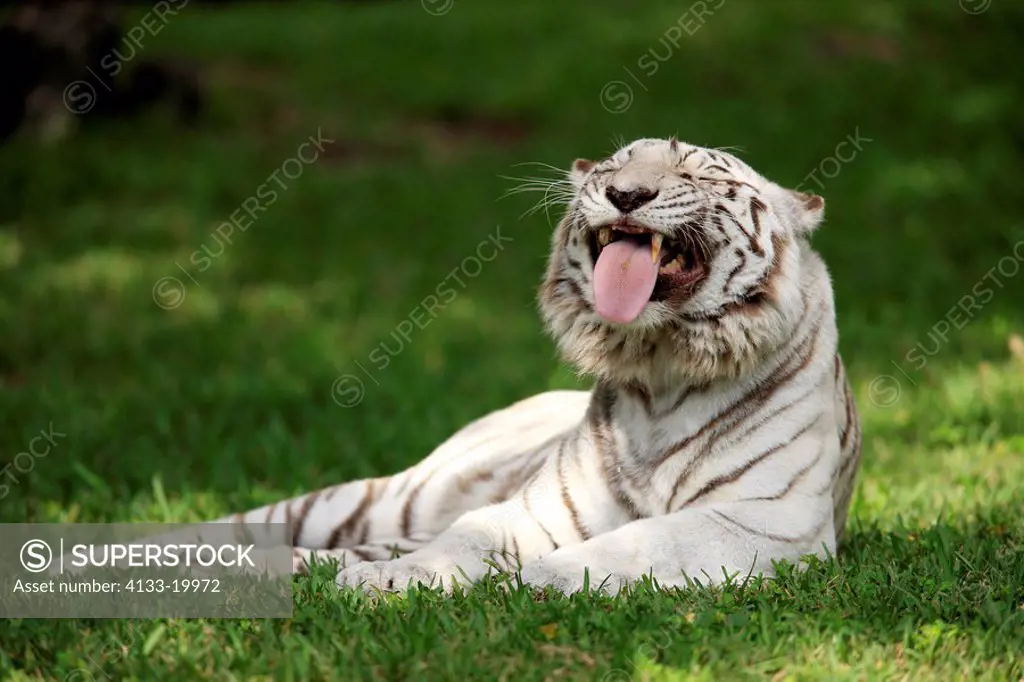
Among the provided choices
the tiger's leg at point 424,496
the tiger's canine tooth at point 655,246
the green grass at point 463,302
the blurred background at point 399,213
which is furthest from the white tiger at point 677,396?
the blurred background at point 399,213

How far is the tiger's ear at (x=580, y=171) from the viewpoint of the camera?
3.89m

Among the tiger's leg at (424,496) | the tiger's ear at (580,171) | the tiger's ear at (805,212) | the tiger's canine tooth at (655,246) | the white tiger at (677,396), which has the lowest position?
the tiger's leg at (424,496)

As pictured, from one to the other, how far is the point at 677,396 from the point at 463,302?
526 centimetres

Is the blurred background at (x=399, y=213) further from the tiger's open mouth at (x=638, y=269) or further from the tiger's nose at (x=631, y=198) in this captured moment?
the tiger's nose at (x=631, y=198)

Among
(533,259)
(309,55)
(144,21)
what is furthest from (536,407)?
(144,21)

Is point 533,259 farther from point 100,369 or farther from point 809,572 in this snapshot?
point 809,572

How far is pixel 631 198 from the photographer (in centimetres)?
358

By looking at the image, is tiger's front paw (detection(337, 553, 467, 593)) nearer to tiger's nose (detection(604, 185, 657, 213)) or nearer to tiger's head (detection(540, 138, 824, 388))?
tiger's head (detection(540, 138, 824, 388))

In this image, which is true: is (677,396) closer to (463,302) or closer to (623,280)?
(623,280)

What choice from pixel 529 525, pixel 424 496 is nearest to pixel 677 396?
pixel 529 525

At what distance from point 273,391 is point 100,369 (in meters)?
1.22

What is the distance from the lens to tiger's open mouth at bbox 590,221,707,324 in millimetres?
3555

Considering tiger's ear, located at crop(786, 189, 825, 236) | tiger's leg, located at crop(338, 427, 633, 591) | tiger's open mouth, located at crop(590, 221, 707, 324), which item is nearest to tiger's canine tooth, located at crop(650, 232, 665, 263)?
tiger's open mouth, located at crop(590, 221, 707, 324)

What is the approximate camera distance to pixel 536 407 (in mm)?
4766
